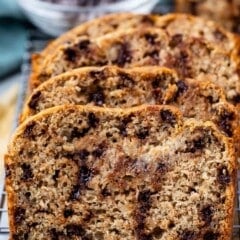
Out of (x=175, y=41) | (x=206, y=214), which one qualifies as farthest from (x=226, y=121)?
(x=175, y=41)

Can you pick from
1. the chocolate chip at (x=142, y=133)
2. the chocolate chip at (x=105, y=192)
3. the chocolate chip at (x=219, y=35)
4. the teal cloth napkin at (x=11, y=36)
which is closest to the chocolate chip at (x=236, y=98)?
the chocolate chip at (x=219, y=35)

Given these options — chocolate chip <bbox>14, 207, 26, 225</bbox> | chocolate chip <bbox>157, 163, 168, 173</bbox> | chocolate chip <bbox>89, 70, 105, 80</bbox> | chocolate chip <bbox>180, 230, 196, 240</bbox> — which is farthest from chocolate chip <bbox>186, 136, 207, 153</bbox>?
chocolate chip <bbox>14, 207, 26, 225</bbox>

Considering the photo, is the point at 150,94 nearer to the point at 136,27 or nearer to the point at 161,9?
the point at 136,27

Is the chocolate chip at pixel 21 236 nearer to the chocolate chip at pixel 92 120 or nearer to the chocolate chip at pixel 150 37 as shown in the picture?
the chocolate chip at pixel 92 120

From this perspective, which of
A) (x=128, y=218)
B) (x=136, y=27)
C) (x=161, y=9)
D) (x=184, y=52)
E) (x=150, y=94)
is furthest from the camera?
(x=161, y=9)

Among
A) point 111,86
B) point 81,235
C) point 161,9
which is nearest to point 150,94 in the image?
point 111,86

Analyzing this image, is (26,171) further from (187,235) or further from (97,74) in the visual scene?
(187,235)

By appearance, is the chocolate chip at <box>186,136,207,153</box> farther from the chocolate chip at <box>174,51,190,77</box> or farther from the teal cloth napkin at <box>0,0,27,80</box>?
the teal cloth napkin at <box>0,0,27,80</box>

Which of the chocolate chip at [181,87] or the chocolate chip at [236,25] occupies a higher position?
the chocolate chip at [236,25]
